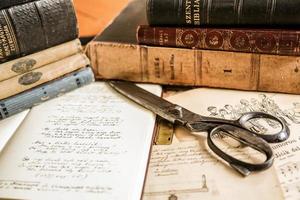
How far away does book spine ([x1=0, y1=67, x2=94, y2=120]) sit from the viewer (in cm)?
62

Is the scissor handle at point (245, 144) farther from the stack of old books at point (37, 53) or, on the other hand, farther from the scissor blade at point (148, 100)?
the stack of old books at point (37, 53)

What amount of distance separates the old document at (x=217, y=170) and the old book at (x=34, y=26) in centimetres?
24

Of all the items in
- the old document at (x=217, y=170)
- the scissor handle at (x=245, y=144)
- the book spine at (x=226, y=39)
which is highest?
the book spine at (x=226, y=39)

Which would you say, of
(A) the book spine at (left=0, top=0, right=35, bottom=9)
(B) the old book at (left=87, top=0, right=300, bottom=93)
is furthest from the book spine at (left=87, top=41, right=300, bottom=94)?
(A) the book spine at (left=0, top=0, right=35, bottom=9)

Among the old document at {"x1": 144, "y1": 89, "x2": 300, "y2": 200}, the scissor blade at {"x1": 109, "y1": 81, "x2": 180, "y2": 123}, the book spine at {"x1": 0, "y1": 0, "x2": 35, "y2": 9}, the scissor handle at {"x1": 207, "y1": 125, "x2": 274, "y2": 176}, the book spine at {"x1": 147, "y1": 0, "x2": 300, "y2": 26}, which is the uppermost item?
the book spine at {"x1": 0, "y1": 0, "x2": 35, "y2": 9}

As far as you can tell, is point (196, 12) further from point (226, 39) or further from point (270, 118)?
point (270, 118)

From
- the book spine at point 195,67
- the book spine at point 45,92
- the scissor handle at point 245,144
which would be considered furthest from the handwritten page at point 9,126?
the scissor handle at point 245,144

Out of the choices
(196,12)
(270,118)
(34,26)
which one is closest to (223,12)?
(196,12)

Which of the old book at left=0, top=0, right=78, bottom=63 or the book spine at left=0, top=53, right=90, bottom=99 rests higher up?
the old book at left=0, top=0, right=78, bottom=63

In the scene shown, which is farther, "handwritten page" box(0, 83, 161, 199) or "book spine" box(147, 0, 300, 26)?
"book spine" box(147, 0, 300, 26)

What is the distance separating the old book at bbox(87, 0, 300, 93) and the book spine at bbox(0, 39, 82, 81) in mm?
34

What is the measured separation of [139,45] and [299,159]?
11.9 inches

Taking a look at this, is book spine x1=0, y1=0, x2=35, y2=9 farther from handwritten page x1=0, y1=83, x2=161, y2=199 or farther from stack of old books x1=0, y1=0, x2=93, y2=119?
handwritten page x1=0, y1=83, x2=161, y2=199

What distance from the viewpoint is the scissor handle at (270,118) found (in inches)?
20.4
